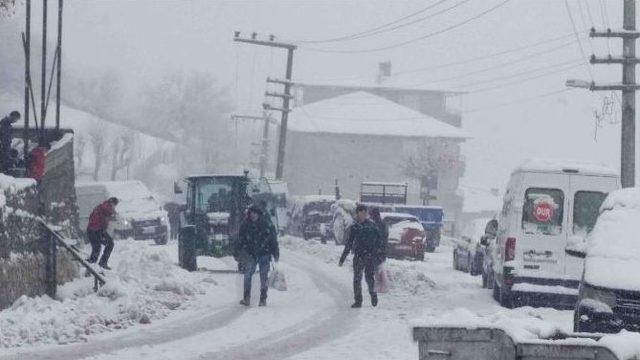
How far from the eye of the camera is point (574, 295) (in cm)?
2144

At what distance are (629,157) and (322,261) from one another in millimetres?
9788

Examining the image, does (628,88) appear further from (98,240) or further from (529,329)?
(529,329)

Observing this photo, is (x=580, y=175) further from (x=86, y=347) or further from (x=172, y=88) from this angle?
(x=172, y=88)

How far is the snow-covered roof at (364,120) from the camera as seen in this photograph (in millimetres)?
102188

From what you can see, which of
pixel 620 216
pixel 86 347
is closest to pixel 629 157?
pixel 620 216

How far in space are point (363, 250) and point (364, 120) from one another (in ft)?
276

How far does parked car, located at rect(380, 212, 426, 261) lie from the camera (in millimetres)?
38531

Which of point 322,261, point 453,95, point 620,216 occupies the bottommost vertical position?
point 322,261

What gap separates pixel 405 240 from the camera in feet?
127

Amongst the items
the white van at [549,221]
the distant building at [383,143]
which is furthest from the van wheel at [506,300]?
the distant building at [383,143]

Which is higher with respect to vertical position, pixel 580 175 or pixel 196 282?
pixel 580 175

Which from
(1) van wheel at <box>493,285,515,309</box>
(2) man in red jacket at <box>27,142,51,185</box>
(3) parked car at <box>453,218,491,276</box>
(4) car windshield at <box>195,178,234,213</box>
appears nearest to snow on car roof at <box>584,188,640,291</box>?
(1) van wheel at <box>493,285,515,309</box>

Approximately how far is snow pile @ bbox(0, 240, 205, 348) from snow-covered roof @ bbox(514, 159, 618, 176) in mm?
6155

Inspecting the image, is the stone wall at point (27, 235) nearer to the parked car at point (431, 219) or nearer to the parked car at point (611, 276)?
the parked car at point (611, 276)
